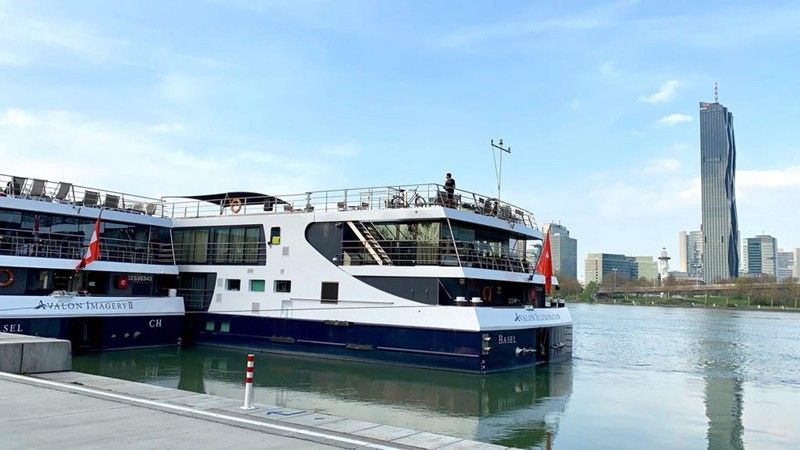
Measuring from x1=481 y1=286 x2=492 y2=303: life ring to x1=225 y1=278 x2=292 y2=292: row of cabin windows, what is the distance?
7236 millimetres

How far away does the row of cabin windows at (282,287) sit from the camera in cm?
2292

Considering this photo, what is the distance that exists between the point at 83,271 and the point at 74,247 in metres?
0.97

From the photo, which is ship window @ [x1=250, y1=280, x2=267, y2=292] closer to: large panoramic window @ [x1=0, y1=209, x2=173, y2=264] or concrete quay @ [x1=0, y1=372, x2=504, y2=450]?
large panoramic window @ [x1=0, y1=209, x2=173, y2=264]

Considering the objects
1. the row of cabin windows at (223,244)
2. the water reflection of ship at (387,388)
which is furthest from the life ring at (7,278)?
the row of cabin windows at (223,244)

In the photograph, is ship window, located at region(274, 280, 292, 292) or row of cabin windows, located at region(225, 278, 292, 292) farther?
row of cabin windows, located at region(225, 278, 292, 292)

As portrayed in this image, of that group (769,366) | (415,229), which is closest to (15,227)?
(415,229)

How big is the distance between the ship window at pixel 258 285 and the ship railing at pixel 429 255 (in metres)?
3.86

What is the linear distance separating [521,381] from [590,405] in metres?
3.50

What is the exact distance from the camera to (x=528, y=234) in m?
25.2

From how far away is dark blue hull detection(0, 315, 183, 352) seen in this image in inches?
844

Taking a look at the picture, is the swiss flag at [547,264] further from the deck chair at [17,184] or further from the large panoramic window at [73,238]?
the deck chair at [17,184]

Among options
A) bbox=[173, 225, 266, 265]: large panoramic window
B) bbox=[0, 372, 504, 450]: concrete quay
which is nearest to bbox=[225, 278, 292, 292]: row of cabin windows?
bbox=[173, 225, 266, 265]: large panoramic window

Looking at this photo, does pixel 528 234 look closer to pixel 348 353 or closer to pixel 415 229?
pixel 415 229

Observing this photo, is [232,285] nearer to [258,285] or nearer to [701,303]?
[258,285]
